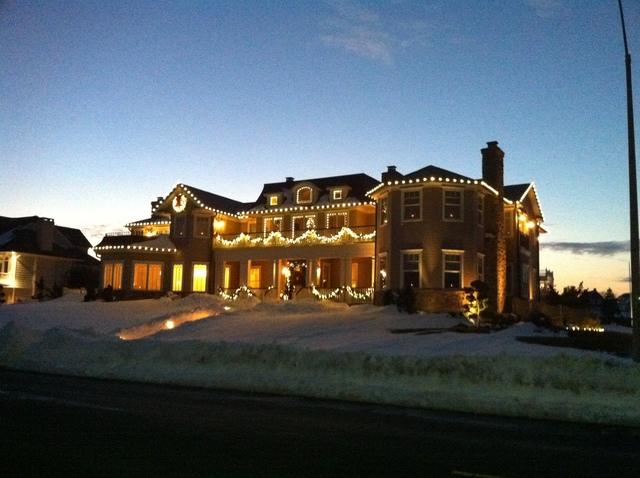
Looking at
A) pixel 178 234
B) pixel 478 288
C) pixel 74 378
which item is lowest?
pixel 74 378

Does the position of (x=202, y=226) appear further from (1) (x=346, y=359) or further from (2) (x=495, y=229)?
(1) (x=346, y=359)

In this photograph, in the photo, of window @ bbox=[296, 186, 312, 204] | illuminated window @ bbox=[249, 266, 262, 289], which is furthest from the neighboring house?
window @ bbox=[296, 186, 312, 204]

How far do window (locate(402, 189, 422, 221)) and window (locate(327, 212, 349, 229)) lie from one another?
7.70m

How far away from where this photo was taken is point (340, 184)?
41.8 meters

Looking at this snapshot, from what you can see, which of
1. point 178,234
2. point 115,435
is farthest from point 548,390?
point 178,234

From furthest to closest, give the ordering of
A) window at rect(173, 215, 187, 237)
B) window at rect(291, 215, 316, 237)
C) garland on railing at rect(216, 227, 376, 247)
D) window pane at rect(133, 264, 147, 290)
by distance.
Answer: window at rect(173, 215, 187, 237) → window pane at rect(133, 264, 147, 290) → window at rect(291, 215, 316, 237) → garland on railing at rect(216, 227, 376, 247)

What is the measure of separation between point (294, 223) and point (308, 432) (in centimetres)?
3189

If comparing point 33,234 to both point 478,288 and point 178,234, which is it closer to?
point 178,234

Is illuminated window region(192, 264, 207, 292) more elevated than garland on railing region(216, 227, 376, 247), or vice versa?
garland on railing region(216, 227, 376, 247)

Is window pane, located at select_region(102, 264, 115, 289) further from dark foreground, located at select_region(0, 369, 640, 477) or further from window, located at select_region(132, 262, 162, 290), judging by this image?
dark foreground, located at select_region(0, 369, 640, 477)

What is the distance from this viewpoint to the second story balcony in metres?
36.3

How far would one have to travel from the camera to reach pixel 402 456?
27.5ft

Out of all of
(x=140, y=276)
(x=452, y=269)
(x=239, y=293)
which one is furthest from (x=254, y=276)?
(x=452, y=269)

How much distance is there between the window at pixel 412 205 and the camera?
31.5 metres
